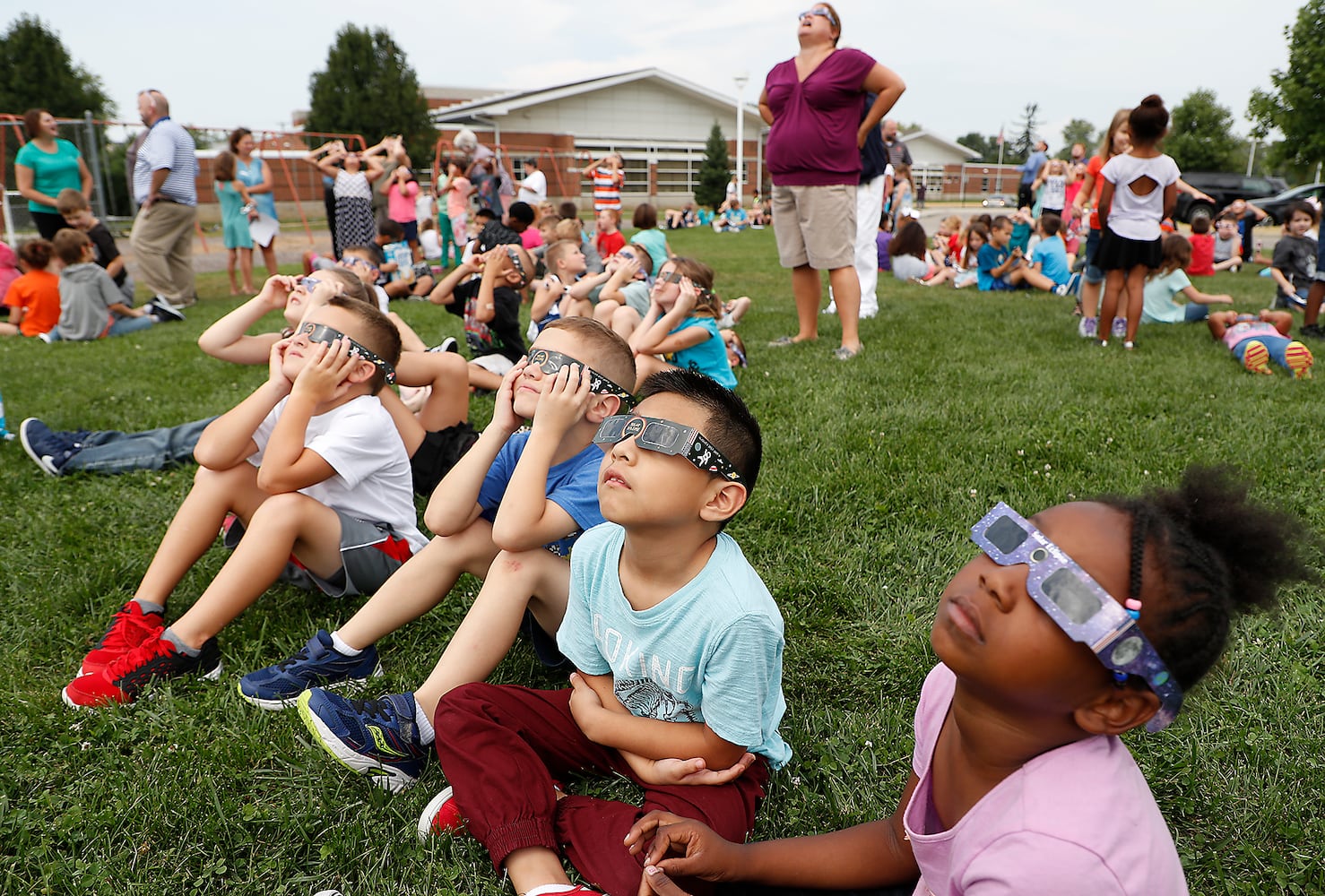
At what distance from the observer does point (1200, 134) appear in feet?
137

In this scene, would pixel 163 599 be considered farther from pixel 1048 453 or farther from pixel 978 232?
pixel 978 232

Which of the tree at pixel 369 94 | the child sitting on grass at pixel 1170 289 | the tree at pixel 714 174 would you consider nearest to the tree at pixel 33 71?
the tree at pixel 369 94

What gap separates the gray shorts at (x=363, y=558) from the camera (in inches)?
119

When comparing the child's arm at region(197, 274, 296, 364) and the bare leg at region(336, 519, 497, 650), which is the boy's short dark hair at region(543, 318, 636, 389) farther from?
the child's arm at region(197, 274, 296, 364)

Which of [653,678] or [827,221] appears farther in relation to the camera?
[827,221]

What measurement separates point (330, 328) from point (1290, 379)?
19.9 feet

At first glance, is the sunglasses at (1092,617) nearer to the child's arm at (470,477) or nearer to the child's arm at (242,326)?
the child's arm at (470,477)

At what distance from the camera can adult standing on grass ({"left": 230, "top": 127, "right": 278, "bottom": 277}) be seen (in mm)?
11244

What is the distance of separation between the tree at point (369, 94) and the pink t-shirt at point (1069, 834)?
42.7 m

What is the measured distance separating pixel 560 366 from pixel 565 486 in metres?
0.36

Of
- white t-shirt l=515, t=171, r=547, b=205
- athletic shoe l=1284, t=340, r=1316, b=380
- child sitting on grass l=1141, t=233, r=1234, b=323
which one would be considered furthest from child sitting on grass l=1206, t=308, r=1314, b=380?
white t-shirt l=515, t=171, r=547, b=205

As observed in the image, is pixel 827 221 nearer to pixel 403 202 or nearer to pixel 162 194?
pixel 162 194

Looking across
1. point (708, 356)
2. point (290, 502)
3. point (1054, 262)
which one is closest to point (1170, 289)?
point (1054, 262)

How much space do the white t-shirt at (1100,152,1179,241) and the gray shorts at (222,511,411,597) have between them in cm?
624
